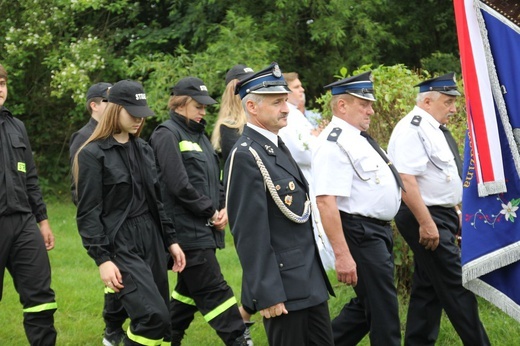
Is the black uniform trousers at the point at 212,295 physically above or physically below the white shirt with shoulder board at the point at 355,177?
below

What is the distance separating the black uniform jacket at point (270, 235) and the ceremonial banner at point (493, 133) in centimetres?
92

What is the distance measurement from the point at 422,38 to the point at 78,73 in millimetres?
6567

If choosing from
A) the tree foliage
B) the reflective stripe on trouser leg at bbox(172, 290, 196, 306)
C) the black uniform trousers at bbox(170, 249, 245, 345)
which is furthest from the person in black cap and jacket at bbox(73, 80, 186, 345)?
the tree foliage

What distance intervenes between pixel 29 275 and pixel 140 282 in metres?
1.18

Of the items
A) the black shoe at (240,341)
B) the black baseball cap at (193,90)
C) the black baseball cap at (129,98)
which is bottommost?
the black shoe at (240,341)

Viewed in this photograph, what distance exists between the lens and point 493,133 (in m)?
4.68

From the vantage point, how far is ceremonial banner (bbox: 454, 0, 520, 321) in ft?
15.2

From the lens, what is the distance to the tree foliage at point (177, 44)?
15.4m

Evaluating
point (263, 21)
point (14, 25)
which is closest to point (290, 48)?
point (263, 21)

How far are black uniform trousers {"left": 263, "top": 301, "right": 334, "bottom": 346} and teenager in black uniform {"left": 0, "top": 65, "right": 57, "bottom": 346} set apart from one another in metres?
2.28

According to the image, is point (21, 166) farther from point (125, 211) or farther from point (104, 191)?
point (125, 211)

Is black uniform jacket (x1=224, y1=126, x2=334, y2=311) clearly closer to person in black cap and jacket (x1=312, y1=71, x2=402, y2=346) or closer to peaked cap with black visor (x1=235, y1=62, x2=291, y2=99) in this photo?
peaked cap with black visor (x1=235, y1=62, x2=291, y2=99)

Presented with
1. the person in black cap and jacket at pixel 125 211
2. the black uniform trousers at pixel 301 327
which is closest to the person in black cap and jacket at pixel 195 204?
the person in black cap and jacket at pixel 125 211

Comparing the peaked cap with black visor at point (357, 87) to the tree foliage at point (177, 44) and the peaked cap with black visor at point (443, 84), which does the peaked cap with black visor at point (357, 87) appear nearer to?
the peaked cap with black visor at point (443, 84)
